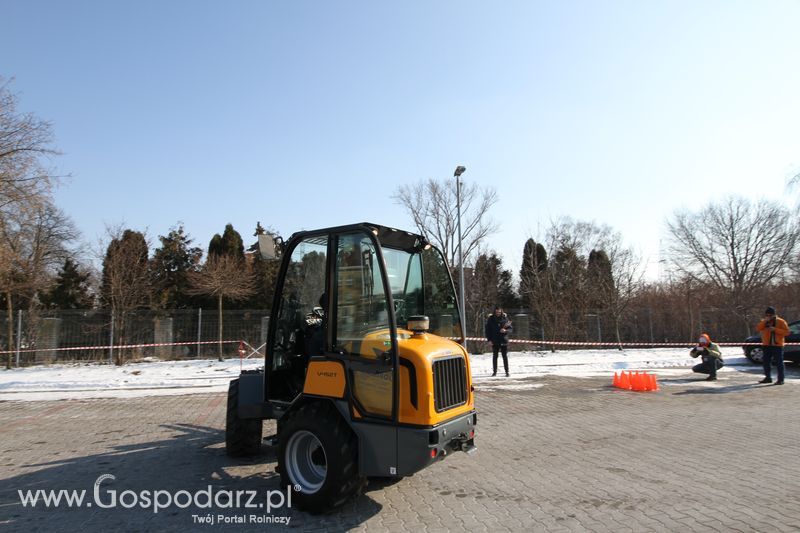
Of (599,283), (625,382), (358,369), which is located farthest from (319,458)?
(599,283)

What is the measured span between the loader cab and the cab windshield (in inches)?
0.5

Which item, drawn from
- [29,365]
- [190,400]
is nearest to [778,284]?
[190,400]

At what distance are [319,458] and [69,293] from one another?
27161 millimetres

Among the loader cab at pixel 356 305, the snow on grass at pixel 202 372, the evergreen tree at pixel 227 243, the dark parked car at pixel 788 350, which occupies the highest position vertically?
the evergreen tree at pixel 227 243

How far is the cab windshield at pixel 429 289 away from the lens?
527cm

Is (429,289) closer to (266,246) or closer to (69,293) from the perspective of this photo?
(266,246)

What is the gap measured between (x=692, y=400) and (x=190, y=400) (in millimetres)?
11138

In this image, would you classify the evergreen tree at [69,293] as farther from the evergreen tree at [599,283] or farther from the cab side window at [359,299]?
the evergreen tree at [599,283]

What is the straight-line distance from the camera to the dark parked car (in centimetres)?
1540

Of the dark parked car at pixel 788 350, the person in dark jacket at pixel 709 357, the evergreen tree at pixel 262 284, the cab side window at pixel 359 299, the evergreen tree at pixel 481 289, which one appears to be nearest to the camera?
the cab side window at pixel 359 299

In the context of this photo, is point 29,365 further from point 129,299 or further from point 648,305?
point 648,305

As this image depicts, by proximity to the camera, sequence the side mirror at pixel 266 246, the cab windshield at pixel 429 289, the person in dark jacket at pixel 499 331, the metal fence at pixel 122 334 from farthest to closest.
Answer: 1. the metal fence at pixel 122 334
2. the person in dark jacket at pixel 499 331
3. the cab windshield at pixel 429 289
4. the side mirror at pixel 266 246

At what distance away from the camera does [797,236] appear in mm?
28656

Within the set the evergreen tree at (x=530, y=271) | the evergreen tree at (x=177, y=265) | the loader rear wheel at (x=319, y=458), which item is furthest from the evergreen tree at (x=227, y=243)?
the loader rear wheel at (x=319, y=458)
